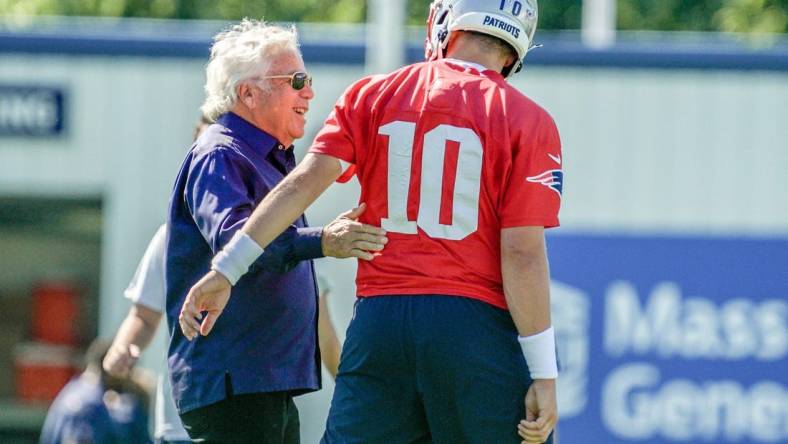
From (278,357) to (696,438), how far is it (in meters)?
6.62

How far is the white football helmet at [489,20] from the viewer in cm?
390

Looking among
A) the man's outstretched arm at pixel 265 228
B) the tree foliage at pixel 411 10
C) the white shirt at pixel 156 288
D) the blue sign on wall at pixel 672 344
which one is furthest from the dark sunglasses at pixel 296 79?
the tree foliage at pixel 411 10

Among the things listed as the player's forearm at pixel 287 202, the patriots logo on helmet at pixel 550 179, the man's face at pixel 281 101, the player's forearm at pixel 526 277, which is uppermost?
the man's face at pixel 281 101

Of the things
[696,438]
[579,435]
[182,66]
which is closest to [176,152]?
[182,66]

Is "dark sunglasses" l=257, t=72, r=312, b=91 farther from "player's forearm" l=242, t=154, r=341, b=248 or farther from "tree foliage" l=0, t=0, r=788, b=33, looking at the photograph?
"tree foliage" l=0, t=0, r=788, b=33

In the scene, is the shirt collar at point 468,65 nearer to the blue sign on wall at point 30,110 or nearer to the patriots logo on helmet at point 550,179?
the patriots logo on helmet at point 550,179

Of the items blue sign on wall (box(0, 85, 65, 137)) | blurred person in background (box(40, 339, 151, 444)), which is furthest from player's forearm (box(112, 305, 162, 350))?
blue sign on wall (box(0, 85, 65, 137))

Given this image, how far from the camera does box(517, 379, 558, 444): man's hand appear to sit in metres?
3.74

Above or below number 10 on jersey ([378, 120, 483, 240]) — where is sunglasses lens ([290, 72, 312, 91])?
above

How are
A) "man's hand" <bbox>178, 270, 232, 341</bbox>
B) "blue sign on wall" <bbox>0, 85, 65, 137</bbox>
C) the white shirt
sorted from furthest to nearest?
1. "blue sign on wall" <bbox>0, 85, 65, 137</bbox>
2. the white shirt
3. "man's hand" <bbox>178, 270, 232, 341</bbox>

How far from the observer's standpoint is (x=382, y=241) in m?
3.85

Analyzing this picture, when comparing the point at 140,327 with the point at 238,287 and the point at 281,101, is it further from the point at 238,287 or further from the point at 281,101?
the point at 281,101

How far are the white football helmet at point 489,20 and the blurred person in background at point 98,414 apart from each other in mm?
3993

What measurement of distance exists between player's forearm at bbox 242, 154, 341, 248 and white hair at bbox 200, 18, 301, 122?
733mm
